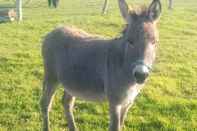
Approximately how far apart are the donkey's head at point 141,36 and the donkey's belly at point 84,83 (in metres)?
1.09

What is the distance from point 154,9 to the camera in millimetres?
6742

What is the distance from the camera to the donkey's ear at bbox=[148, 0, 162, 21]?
6.68 metres

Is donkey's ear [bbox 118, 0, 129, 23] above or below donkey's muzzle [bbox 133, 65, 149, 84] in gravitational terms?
above

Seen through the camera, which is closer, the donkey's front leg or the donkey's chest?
the donkey's chest

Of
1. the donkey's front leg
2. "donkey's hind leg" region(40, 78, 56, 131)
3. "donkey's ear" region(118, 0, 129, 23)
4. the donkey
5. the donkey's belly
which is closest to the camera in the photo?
the donkey

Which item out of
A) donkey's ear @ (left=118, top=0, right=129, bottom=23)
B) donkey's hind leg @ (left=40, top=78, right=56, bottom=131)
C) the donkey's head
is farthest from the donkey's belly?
donkey's ear @ (left=118, top=0, right=129, bottom=23)

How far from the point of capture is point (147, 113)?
32.9ft

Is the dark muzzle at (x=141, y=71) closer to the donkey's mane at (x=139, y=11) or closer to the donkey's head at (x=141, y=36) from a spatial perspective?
the donkey's head at (x=141, y=36)

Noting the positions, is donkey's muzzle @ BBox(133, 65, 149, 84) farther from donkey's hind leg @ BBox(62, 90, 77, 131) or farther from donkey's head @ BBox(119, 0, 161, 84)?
donkey's hind leg @ BBox(62, 90, 77, 131)

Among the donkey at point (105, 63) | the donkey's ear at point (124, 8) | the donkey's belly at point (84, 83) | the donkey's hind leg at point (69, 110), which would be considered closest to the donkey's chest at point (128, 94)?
the donkey at point (105, 63)

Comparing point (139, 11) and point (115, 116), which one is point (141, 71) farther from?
point (115, 116)

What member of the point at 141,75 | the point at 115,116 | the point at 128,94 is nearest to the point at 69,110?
the point at 115,116

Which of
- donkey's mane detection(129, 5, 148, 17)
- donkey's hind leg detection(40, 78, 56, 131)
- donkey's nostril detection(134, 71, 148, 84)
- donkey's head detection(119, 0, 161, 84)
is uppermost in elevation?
donkey's mane detection(129, 5, 148, 17)

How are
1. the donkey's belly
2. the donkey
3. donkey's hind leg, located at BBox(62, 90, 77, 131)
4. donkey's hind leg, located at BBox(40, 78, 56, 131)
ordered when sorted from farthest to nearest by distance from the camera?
donkey's hind leg, located at BBox(62, 90, 77, 131)
donkey's hind leg, located at BBox(40, 78, 56, 131)
the donkey's belly
the donkey
